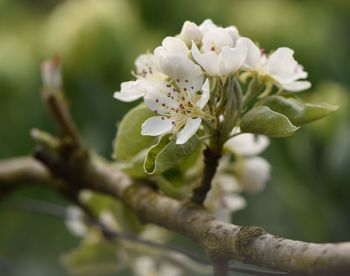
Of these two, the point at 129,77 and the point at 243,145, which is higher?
the point at 129,77

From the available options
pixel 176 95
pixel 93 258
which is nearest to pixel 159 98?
pixel 176 95

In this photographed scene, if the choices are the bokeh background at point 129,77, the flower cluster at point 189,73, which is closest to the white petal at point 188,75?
the flower cluster at point 189,73

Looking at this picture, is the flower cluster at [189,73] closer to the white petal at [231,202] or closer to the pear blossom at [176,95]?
the pear blossom at [176,95]

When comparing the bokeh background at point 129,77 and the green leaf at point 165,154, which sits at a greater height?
the bokeh background at point 129,77

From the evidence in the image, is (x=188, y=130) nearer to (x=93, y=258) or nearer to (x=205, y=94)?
(x=205, y=94)

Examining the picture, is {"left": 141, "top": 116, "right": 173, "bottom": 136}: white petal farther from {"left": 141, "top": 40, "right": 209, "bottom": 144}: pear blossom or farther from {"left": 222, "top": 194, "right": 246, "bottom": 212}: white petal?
{"left": 222, "top": 194, "right": 246, "bottom": 212}: white petal

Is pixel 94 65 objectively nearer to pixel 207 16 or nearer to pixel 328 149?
pixel 207 16

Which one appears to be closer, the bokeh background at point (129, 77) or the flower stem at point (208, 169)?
the flower stem at point (208, 169)
